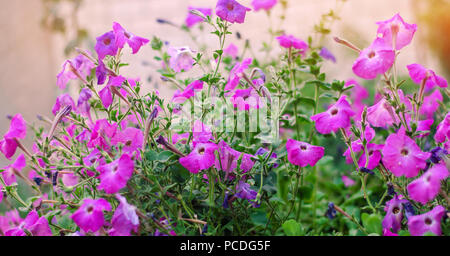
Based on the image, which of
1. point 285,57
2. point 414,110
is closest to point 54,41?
point 285,57

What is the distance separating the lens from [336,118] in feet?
2.05

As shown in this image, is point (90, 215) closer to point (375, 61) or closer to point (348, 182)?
point (375, 61)

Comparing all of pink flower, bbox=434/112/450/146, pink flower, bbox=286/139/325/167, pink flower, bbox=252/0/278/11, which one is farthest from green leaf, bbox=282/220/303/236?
→ pink flower, bbox=252/0/278/11

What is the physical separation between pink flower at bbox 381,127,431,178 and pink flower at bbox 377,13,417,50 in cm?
15

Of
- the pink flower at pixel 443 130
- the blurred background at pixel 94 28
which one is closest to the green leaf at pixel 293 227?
the pink flower at pixel 443 130

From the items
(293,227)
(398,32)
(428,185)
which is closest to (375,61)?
(398,32)

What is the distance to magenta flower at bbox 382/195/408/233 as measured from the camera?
612 millimetres

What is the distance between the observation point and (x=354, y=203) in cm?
100

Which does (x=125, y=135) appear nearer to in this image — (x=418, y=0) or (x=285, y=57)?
(x=285, y=57)

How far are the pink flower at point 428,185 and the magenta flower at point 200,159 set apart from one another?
0.26 meters

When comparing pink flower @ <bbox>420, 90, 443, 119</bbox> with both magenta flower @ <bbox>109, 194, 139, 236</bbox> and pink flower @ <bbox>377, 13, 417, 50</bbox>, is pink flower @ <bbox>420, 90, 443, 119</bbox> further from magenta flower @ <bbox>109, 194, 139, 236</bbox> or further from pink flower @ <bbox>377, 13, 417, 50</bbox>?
Result: magenta flower @ <bbox>109, 194, 139, 236</bbox>

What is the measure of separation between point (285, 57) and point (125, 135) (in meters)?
0.36
